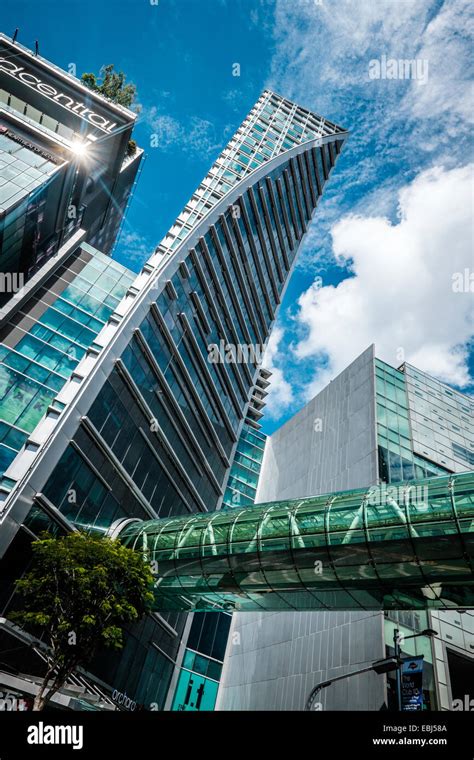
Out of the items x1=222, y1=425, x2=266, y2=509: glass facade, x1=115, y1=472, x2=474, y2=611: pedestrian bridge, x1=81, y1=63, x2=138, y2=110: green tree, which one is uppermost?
x1=81, y1=63, x2=138, y2=110: green tree

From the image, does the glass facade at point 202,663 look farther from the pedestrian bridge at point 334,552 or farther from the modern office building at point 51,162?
the modern office building at point 51,162

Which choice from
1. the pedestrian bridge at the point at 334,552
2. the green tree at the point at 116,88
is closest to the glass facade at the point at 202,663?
the pedestrian bridge at the point at 334,552

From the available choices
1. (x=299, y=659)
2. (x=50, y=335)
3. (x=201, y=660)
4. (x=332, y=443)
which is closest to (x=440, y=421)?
(x=332, y=443)

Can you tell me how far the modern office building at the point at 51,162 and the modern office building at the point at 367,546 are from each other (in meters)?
24.7

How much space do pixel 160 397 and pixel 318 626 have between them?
63.0ft

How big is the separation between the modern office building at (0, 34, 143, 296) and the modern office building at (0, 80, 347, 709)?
362 centimetres

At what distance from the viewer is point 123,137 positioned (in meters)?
47.0

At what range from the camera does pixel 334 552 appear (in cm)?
2108

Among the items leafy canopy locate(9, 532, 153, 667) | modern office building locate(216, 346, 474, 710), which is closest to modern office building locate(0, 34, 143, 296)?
leafy canopy locate(9, 532, 153, 667)

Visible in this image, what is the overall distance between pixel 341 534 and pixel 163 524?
38.1 feet

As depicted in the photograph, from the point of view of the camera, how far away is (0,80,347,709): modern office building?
2547 centimetres

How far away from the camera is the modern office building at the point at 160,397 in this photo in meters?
25.5

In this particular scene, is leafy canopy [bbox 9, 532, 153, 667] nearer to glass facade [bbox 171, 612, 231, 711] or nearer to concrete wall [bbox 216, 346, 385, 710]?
concrete wall [bbox 216, 346, 385, 710]

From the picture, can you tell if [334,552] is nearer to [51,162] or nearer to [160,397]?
[160,397]
